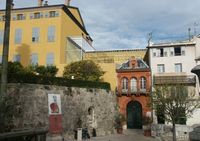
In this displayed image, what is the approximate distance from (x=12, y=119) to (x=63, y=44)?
18.5m

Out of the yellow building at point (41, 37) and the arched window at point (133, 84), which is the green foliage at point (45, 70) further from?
the arched window at point (133, 84)

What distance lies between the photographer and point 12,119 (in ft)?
77.2

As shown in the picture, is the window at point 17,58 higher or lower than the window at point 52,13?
lower

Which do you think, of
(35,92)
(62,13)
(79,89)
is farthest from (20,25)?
(35,92)

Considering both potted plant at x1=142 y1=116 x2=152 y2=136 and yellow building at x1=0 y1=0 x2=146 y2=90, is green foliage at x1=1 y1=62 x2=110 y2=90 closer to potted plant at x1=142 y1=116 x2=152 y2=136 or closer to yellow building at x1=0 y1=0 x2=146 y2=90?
yellow building at x1=0 y1=0 x2=146 y2=90

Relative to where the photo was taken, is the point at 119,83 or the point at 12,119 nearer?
the point at 12,119

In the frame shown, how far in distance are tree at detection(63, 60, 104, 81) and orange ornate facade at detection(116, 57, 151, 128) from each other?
483 centimetres

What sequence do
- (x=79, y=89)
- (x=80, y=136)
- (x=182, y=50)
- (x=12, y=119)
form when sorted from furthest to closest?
1. (x=182, y=50)
2. (x=79, y=89)
3. (x=80, y=136)
4. (x=12, y=119)

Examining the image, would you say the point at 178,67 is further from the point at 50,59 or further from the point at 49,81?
the point at 49,81

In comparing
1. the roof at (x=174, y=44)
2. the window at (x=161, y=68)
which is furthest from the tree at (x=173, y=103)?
the roof at (x=174, y=44)

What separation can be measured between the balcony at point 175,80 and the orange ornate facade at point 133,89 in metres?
1.27

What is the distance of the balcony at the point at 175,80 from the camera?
37.7 m

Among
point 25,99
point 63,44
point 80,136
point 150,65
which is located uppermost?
point 63,44

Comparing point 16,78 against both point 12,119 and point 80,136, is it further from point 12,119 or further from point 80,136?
point 80,136
